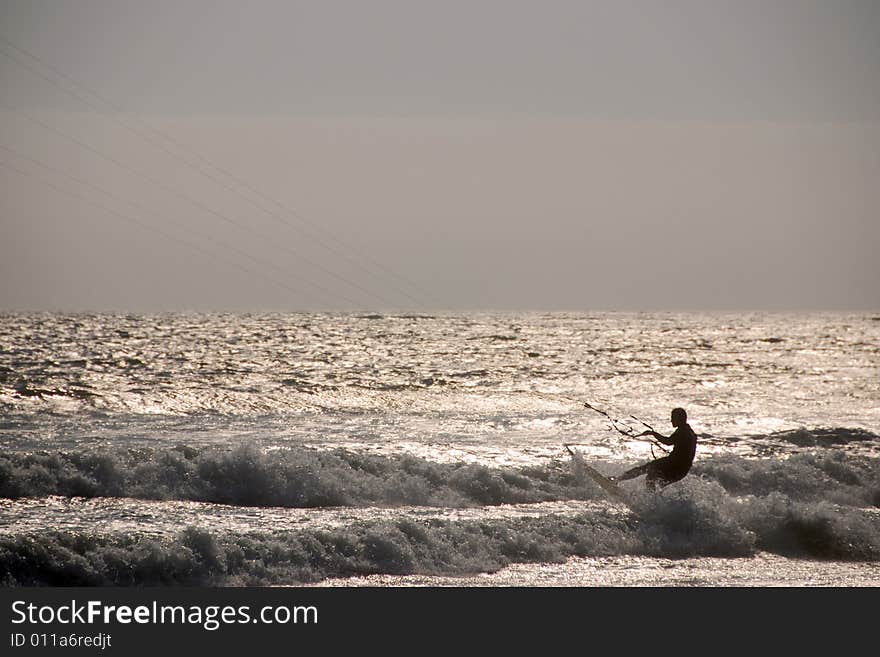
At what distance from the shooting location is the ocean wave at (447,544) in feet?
44.2

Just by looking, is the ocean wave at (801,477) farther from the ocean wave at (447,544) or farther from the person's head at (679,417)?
the person's head at (679,417)

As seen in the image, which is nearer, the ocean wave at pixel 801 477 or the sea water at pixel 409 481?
the sea water at pixel 409 481

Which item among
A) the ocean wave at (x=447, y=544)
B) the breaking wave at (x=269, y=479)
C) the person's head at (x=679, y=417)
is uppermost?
the person's head at (x=679, y=417)

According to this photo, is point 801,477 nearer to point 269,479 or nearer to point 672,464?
point 672,464

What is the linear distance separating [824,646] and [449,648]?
3216mm

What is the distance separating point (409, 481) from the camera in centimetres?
1980

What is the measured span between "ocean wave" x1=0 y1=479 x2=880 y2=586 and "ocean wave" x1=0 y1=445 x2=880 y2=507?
1.47 m

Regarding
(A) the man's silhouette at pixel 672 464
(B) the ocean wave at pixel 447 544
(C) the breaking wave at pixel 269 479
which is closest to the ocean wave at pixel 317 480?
(C) the breaking wave at pixel 269 479

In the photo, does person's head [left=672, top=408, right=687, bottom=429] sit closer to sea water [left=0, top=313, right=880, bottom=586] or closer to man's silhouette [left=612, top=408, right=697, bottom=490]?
man's silhouette [left=612, top=408, right=697, bottom=490]

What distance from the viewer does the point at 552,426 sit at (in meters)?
29.2

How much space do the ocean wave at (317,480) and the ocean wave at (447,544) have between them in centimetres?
147

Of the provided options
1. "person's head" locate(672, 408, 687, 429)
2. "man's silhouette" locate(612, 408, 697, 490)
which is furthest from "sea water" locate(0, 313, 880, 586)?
"person's head" locate(672, 408, 687, 429)

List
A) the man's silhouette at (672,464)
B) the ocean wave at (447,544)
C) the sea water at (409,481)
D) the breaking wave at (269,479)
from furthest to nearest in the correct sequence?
the breaking wave at (269,479) < the man's silhouette at (672,464) < the sea water at (409,481) < the ocean wave at (447,544)

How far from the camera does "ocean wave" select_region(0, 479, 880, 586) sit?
530 inches
